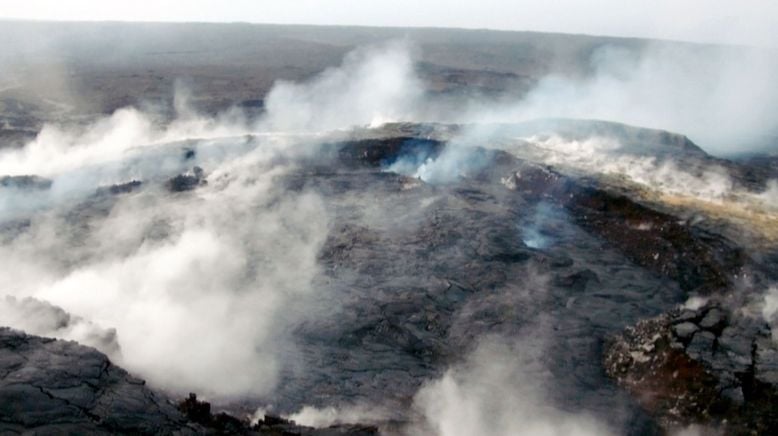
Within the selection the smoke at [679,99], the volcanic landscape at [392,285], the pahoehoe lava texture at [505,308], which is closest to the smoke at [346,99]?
the smoke at [679,99]

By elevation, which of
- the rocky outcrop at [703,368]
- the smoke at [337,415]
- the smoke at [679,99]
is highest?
the smoke at [679,99]

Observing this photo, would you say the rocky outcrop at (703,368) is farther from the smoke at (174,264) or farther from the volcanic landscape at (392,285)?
the smoke at (174,264)

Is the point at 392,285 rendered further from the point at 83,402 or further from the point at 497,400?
the point at 83,402

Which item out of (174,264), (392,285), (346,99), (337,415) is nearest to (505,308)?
(392,285)

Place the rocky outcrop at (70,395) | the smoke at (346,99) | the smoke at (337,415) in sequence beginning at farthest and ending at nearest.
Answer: the smoke at (346,99)
the smoke at (337,415)
the rocky outcrop at (70,395)

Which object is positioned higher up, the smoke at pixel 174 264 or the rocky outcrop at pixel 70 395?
the smoke at pixel 174 264

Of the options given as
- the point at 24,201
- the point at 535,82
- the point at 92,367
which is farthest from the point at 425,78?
the point at 92,367

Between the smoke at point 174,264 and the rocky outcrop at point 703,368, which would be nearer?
the rocky outcrop at point 703,368
